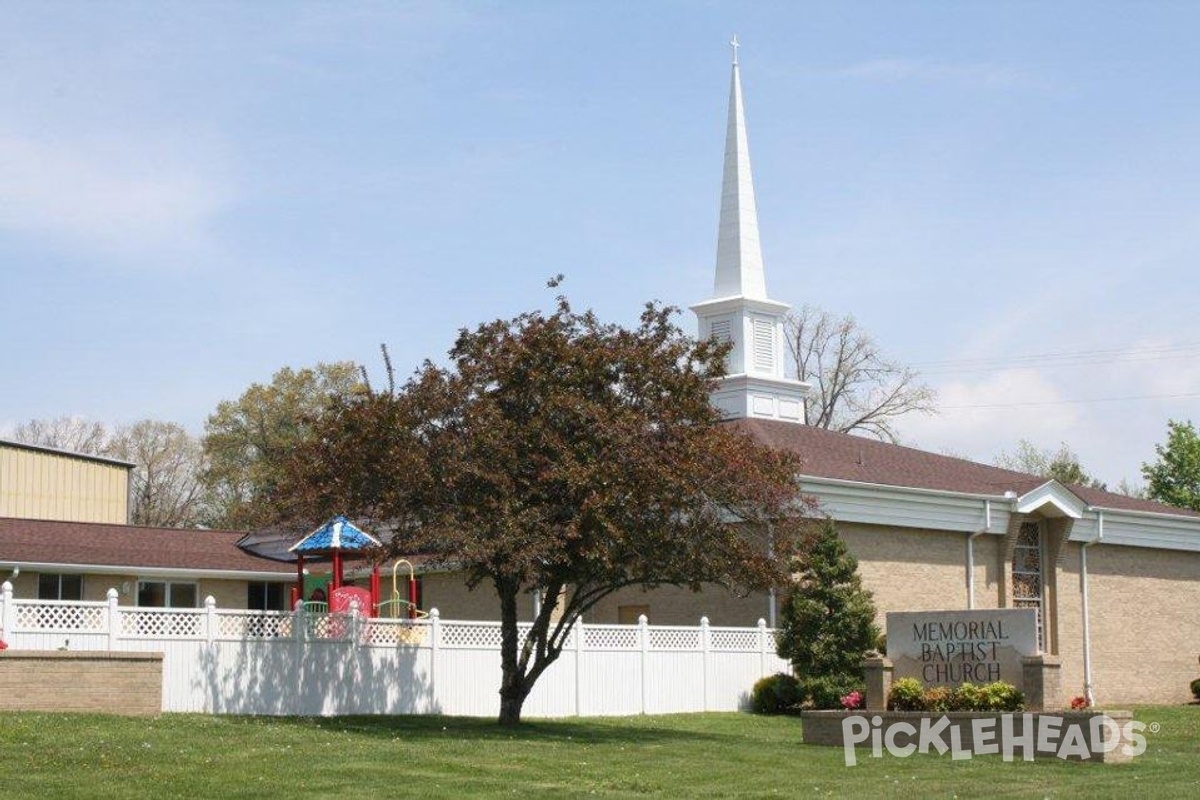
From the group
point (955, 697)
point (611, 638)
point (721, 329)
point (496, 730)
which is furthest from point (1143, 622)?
point (496, 730)

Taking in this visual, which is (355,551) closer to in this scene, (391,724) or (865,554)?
(391,724)

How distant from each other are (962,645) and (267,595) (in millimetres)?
25751

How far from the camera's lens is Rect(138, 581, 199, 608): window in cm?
4300

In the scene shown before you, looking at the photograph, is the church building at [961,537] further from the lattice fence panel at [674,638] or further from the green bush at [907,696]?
the green bush at [907,696]

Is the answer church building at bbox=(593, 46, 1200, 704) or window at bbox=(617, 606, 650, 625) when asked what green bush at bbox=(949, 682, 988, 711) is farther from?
window at bbox=(617, 606, 650, 625)

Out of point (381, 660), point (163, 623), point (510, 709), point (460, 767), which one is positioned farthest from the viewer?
point (381, 660)

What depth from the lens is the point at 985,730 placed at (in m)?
23.3

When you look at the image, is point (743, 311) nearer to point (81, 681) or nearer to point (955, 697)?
point (955, 697)

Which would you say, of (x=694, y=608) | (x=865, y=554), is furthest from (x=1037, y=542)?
(x=694, y=608)

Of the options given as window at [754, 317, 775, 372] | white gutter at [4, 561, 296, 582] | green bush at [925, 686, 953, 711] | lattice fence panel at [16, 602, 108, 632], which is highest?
window at [754, 317, 775, 372]

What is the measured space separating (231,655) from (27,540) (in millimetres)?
15499

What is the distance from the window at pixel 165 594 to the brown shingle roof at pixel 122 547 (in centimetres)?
89

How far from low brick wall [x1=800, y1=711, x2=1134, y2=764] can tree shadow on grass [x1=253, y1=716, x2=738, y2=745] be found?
7.12 feet

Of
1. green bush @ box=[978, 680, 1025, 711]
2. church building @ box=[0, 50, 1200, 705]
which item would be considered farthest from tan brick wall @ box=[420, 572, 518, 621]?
green bush @ box=[978, 680, 1025, 711]
